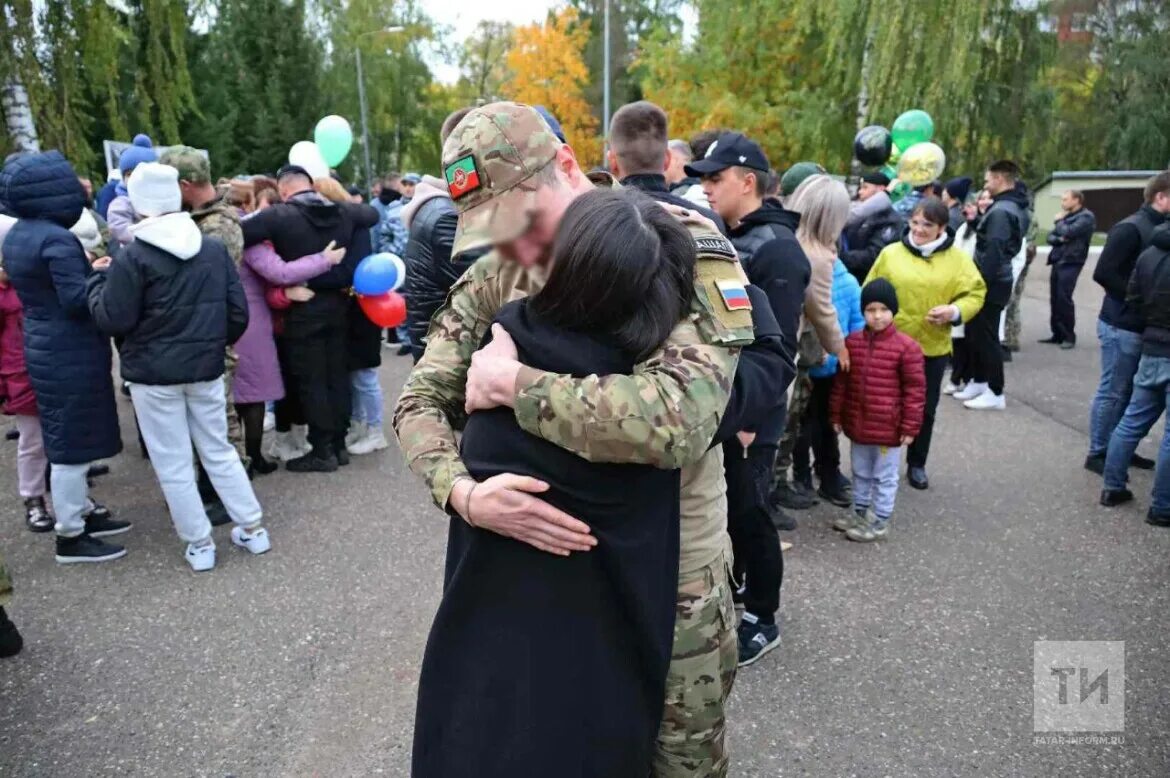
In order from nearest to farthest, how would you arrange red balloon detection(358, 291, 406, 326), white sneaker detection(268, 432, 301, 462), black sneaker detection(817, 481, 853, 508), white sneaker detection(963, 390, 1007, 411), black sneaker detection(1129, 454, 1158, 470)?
black sneaker detection(817, 481, 853, 508) < red balloon detection(358, 291, 406, 326) < black sneaker detection(1129, 454, 1158, 470) < white sneaker detection(268, 432, 301, 462) < white sneaker detection(963, 390, 1007, 411)

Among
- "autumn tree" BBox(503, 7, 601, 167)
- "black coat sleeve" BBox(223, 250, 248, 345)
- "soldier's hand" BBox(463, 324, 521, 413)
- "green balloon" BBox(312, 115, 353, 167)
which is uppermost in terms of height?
"autumn tree" BBox(503, 7, 601, 167)

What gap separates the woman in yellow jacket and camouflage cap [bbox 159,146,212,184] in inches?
167

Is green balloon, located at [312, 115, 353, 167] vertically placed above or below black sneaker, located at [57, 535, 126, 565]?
above

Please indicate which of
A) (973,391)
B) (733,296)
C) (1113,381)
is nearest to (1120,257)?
(1113,381)

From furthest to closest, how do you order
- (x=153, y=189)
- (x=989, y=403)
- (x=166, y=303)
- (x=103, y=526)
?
(x=989, y=403) → (x=103, y=526) → (x=166, y=303) → (x=153, y=189)

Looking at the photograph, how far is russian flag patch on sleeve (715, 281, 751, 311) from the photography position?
4.87 ft

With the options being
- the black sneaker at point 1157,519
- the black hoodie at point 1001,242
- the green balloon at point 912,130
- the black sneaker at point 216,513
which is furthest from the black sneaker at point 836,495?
the green balloon at point 912,130

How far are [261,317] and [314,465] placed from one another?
3.81 feet

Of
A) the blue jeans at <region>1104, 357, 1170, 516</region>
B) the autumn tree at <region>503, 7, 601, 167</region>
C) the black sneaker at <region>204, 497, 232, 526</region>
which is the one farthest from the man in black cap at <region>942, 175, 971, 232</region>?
the autumn tree at <region>503, 7, 601, 167</region>

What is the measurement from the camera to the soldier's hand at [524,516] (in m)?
1.34

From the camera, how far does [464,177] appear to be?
132cm

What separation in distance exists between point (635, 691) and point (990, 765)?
192cm

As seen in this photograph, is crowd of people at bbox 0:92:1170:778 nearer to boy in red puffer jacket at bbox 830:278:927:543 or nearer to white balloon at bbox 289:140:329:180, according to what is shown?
boy in red puffer jacket at bbox 830:278:927:543

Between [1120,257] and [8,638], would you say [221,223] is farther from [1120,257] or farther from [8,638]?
[1120,257]
